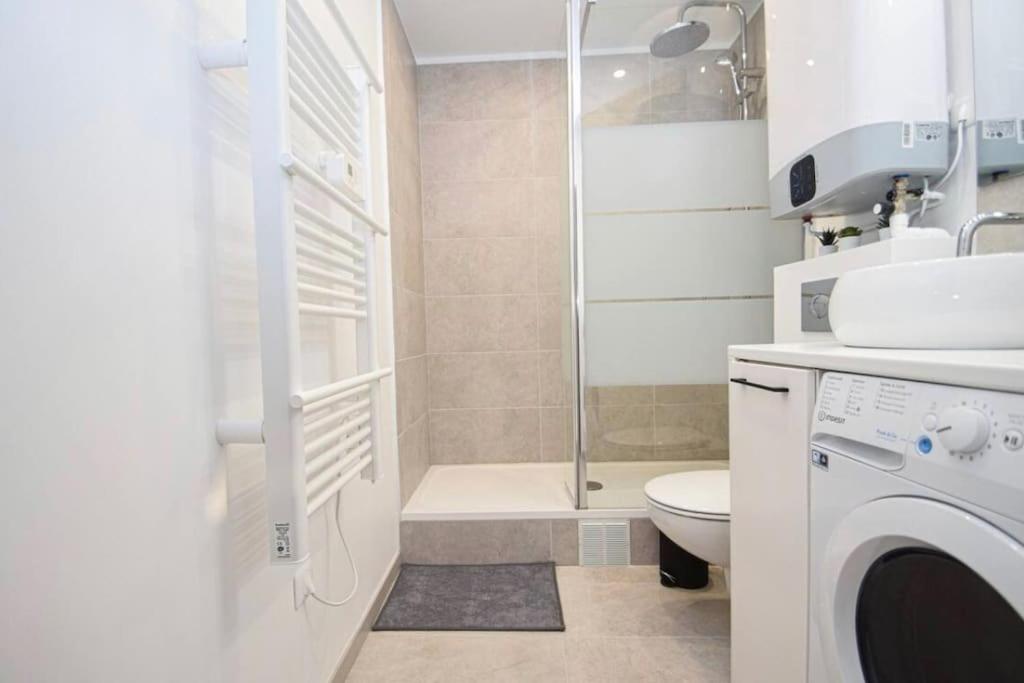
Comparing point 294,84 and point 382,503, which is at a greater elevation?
point 294,84

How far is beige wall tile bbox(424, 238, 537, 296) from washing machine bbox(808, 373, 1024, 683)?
1965 mm

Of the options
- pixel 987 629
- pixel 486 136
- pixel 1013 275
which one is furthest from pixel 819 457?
pixel 486 136

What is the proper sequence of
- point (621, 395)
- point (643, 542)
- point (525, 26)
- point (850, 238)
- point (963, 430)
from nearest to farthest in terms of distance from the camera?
point (963, 430), point (850, 238), point (643, 542), point (621, 395), point (525, 26)

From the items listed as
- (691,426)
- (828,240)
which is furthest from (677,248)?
(691,426)

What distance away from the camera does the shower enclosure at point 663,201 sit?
1.90 meters

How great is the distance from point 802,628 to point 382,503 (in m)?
1.32

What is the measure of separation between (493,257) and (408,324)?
2.19 feet

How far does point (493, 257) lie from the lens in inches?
103

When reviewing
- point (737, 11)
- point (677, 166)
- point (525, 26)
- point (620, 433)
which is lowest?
point (620, 433)

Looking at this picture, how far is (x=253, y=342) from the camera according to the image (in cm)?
89

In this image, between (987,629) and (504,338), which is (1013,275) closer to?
(987,629)

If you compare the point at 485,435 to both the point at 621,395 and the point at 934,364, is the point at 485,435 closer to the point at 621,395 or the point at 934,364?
the point at 621,395

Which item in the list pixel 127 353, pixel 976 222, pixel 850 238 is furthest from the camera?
pixel 850 238

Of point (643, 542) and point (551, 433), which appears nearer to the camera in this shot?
point (643, 542)
